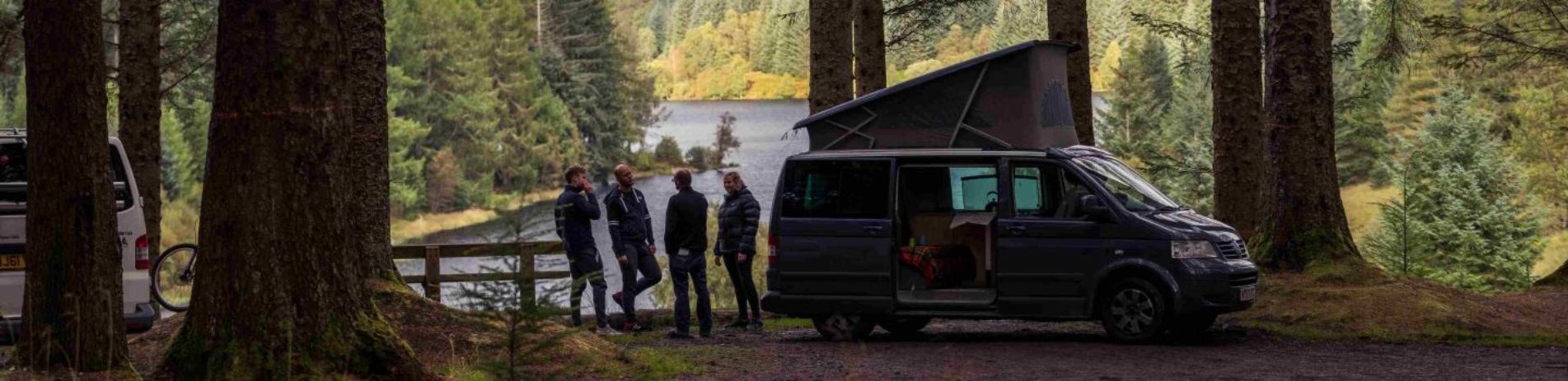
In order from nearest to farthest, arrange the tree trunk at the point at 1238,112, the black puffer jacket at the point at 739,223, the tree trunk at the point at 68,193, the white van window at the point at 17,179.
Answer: the tree trunk at the point at 68,193 → the white van window at the point at 17,179 → the black puffer jacket at the point at 739,223 → the tree trunk at the point at 1238,112

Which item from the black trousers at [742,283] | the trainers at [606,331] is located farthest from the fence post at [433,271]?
the black trousers at [742,283]

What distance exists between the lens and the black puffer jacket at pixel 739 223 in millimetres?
15445

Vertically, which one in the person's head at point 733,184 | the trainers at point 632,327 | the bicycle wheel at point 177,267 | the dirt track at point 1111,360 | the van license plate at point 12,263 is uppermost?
the person's head at point 733,184

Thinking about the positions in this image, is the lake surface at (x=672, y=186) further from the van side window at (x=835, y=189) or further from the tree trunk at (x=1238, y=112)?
the tree trunk at (x=1238, y=112)

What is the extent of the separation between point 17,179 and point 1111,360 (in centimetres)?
791

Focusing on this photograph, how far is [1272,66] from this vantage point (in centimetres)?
1585

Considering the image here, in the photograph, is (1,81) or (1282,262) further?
(1,81)

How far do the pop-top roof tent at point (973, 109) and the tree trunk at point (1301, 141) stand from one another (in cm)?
249

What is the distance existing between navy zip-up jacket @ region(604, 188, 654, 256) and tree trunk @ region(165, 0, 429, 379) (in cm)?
653

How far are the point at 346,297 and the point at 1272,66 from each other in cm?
1002

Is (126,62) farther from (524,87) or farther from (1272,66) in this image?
(524,87)

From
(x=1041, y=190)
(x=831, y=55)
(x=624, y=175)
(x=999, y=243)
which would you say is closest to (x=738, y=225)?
(x=624, y=175)

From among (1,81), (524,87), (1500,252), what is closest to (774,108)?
(524,87)

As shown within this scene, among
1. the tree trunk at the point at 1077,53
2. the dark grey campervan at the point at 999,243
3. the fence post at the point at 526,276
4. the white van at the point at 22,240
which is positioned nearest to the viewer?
the fence post at the point at 526,276
